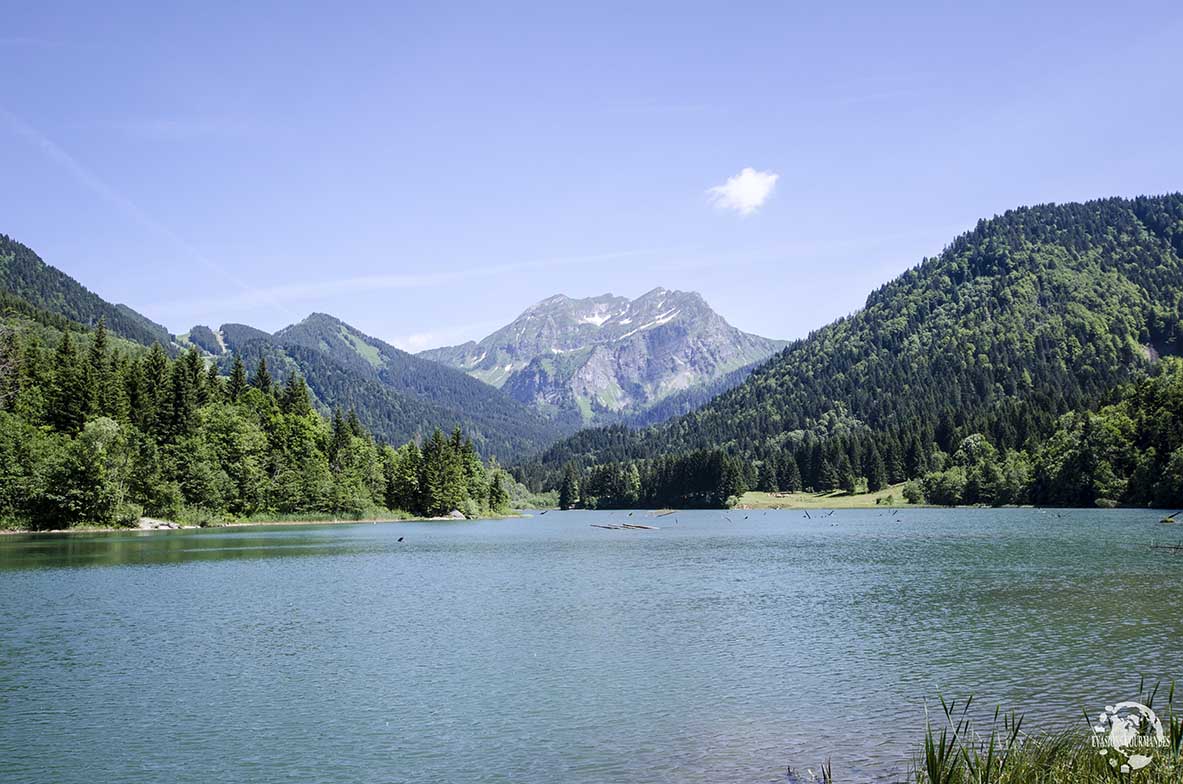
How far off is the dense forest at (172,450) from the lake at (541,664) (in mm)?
48424

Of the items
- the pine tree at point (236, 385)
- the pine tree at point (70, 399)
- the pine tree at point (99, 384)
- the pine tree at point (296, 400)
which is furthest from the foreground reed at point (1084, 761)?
the pine tree at point (296, 400)

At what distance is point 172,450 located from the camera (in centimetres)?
13200

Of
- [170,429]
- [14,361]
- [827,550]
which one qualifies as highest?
[14,361]

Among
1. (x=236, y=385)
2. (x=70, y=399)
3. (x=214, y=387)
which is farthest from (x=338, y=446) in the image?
(x=70, y=399)

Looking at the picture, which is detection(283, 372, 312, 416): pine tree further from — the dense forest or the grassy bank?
the grassy bank

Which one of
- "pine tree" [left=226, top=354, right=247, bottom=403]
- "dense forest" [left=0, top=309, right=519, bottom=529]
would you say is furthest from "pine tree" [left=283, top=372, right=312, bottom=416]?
"pine tree" [left=226, top=354, right=247, bottom=403]

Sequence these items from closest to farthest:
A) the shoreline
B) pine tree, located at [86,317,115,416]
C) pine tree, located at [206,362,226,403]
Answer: the shoreline, pine tree, located at [86,317,115,416], pine tree, located at [206,362,226,403]

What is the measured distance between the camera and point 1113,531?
101562mm

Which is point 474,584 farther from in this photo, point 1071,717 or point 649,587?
point 1071,717

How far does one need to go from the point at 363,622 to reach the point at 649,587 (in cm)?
2149

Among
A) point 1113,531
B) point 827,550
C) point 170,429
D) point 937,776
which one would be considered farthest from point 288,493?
point 937,776

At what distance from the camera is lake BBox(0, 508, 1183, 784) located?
2189 cm

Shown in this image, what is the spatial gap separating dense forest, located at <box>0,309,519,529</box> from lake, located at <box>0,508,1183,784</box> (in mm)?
48424

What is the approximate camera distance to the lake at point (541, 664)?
2189 cm
